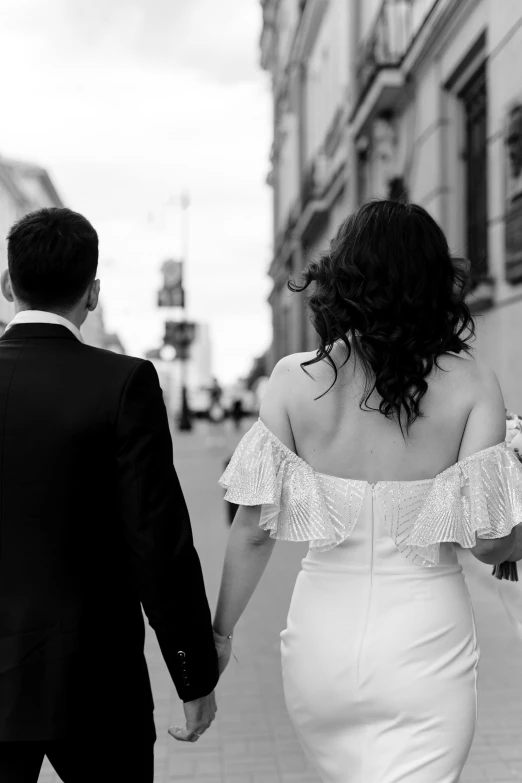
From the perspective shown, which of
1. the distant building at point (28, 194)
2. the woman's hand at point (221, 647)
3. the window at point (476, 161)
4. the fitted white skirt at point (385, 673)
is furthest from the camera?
the distant building at point (28, 194)

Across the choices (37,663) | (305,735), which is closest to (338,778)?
(305,735)

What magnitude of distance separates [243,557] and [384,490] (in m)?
0.40

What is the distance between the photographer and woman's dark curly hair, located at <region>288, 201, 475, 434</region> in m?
2.29

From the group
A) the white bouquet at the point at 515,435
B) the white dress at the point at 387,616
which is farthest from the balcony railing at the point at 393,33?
the white dress at the point at 387,616

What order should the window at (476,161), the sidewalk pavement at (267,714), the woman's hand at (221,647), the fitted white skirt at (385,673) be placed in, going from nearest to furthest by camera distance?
the fitted white skirt at (385,673)
the woman's hand at (221,647)
the sidewalk pavement at (267,714)
the window at (476,161)

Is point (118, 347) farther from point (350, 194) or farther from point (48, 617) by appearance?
point (48, 617)

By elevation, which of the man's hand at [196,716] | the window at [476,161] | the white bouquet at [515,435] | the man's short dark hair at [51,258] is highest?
the window at [476,161]

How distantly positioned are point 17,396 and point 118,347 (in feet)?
310

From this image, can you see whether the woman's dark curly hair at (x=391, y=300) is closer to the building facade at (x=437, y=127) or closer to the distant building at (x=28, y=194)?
the building facade at (x=437, y=127)

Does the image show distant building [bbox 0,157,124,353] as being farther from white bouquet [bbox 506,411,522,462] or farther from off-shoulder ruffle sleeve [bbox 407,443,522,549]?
off-shoulder ruffle sleeve [bbox 407,443,522,549]

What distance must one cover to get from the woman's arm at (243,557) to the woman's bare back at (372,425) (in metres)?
0.23

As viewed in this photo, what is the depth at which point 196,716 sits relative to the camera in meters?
2.46

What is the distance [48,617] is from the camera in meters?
2.21

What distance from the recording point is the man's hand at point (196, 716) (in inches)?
96.4
